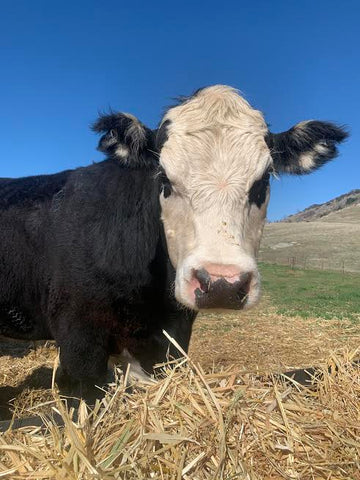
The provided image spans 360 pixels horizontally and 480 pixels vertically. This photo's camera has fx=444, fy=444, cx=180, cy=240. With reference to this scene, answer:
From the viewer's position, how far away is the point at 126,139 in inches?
174

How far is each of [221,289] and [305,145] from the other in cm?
238

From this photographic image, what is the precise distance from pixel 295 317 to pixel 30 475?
39.1ft

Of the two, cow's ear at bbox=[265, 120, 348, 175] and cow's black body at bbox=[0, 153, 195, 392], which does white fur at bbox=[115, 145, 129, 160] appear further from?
cow's ear at bbox=[265, 120, 348, 175]

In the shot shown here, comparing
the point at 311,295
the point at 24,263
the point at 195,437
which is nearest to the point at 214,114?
the point at 24,263

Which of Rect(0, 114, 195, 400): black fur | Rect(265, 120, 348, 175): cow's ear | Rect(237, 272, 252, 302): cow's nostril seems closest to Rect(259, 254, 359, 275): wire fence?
Rect(265, 120, 348, 175): cow's ear

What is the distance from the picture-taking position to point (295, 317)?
43.3 ft

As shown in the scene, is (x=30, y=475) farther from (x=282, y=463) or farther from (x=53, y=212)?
(x=53, y=212)

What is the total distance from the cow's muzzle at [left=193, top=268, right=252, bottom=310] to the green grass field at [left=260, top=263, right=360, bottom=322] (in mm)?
10850

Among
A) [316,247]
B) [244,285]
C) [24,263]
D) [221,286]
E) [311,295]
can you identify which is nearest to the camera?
[221,286]

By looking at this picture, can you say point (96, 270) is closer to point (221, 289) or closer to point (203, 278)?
point (203, 278)

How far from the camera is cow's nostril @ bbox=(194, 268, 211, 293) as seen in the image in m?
3.15

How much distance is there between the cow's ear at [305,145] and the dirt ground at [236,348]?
7.68 ft

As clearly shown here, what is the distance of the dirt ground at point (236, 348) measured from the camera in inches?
261

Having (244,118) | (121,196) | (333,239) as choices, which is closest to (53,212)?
(121,196)
